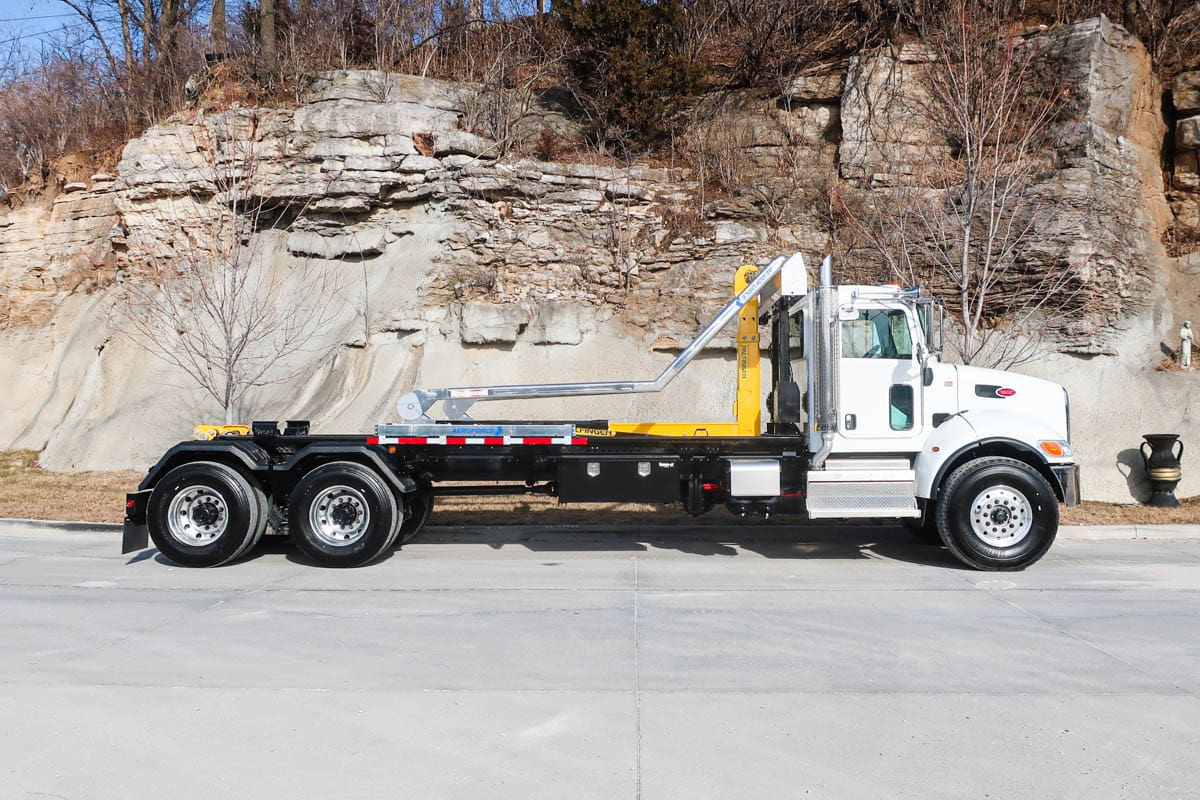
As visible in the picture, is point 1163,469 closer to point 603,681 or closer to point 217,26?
point 603,681

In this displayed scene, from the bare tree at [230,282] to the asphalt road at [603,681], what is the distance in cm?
1027

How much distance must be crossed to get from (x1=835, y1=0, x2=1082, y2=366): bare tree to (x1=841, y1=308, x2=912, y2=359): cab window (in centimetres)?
519

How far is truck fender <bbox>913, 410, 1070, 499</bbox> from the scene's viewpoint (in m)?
8.73

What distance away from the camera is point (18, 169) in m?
25.9

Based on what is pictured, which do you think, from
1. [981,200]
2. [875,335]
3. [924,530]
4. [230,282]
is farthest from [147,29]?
[924,530]

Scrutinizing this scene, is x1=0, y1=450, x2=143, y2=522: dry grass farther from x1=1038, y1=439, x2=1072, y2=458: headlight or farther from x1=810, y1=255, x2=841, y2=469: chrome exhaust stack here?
x1=1038, y1=439, x2=1072, y2=458: headlight

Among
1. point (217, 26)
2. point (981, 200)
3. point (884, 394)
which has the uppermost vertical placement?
point (217, 26)

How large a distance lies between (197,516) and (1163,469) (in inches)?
531

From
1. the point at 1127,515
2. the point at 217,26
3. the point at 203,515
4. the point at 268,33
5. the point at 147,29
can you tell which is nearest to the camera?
the point at 203,515

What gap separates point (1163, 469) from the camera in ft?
43.5

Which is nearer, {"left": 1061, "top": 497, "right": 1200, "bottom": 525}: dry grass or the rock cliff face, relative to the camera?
{"left": 1061, "top": 497, "right": 1200, "bottom": 525}: dry grass

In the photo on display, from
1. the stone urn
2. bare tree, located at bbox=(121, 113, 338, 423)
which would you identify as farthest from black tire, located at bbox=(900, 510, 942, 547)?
bare tree, located at bbox=(121, 113, 338, 423)

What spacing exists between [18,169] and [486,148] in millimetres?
15645

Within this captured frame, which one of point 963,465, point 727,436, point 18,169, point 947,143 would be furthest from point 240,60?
point 963,465
